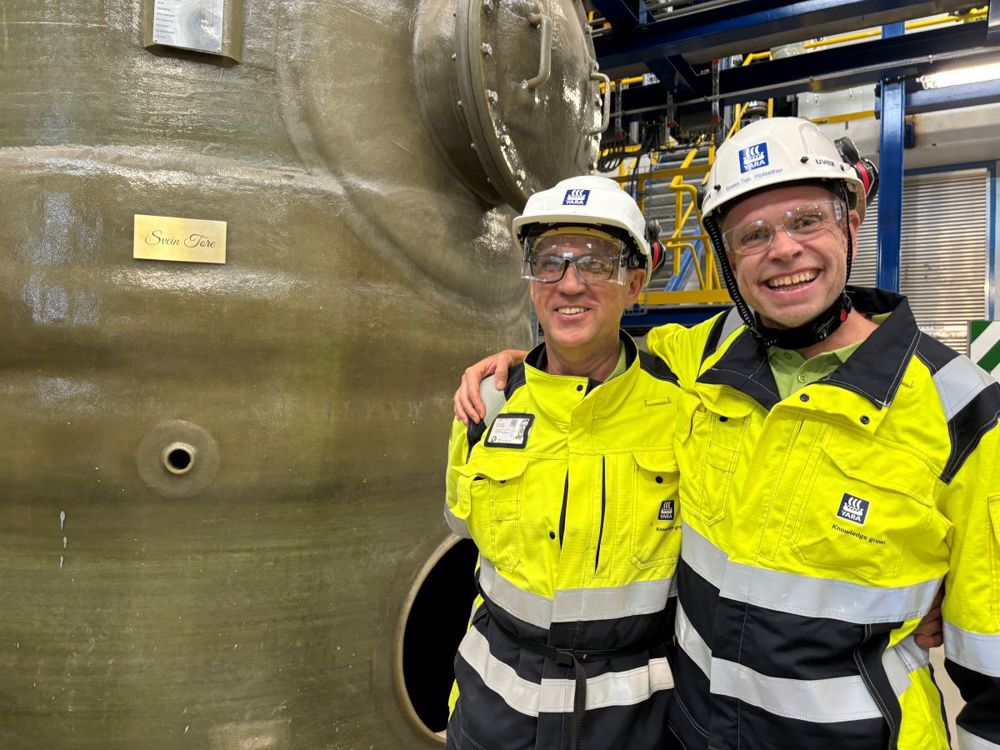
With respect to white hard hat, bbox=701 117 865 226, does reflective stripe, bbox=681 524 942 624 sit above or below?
below

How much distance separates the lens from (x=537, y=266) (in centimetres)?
163

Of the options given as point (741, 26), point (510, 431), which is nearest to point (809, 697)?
point (510, 431)

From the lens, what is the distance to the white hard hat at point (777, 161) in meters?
1.32

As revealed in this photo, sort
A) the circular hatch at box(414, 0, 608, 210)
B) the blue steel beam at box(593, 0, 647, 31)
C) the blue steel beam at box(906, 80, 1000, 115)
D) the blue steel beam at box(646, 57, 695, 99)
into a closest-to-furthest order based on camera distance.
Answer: the circular hatch at box(414, 0, 608, 210), the blue steel beam at box(593, 0, 647, 31), the blue steel beam at box(646, 57, 695, 99), the blue steel beam at box(906, 80, 1000, 115)

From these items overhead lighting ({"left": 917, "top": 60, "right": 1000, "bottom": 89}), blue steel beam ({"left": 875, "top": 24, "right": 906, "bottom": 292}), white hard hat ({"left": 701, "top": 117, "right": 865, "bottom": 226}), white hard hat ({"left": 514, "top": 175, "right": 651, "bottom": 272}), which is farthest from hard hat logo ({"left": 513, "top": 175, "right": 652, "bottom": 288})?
overhead lighting ({"left": 917, "top": 60, "right": 1000, "bottom": 89})

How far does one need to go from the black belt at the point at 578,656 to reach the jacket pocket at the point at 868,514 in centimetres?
44

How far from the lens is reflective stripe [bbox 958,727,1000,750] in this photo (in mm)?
1140

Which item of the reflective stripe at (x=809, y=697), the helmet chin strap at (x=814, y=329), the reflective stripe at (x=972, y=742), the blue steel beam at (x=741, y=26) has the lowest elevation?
the reflective stripe at (x=972, y=742)

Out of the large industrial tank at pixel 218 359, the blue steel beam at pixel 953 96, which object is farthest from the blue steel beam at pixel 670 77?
the large industrial tank at pixel 218 359

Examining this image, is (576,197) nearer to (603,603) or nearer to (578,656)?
(603,603)

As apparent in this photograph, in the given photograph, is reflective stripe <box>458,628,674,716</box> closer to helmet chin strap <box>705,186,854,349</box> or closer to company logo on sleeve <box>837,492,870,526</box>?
company logo on sleeve <box>837,492,870,526</box>

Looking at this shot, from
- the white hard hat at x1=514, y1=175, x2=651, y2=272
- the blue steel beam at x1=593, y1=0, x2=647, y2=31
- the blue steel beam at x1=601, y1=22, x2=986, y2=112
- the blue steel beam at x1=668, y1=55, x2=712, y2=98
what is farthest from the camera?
the blue steel beam at x1=668, y1=55, x2=712, y2=98

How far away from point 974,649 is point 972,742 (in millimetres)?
166

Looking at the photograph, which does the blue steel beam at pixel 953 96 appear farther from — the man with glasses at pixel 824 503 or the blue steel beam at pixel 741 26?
the man with glasses at pixel 824 503
